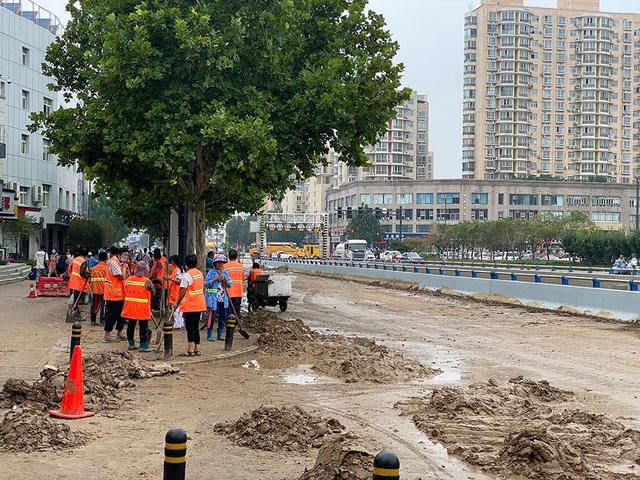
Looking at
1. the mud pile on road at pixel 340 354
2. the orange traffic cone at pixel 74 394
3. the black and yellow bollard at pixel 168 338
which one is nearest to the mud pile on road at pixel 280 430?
the orange traffic cone at pixel 74 394

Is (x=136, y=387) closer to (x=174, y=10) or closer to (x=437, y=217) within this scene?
(x=174, y=10)

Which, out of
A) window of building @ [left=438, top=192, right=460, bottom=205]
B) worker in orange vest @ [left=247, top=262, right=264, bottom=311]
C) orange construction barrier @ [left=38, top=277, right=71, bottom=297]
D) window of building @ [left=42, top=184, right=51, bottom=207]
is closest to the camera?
worker in orange vest @ [left=247, top=262, right=264, bottom=311]

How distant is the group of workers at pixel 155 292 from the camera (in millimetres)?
15516

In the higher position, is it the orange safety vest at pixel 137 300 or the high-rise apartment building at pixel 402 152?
the high-rise apartment building at pixel 402 152

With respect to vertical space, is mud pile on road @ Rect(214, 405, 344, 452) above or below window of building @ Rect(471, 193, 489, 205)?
below

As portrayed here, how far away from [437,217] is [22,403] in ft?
402

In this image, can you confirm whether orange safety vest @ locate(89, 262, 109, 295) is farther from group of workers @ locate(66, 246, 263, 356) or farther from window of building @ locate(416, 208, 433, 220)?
window of building @ locate(416, 208, 433, 220)

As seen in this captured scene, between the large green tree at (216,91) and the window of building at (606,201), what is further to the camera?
the window of building at (606,201)

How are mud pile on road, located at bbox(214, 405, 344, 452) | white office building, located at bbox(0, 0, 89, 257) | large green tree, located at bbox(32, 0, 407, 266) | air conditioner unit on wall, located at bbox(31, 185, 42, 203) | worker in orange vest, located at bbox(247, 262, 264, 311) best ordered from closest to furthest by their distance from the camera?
mud pile on road, located at bbox(214, 405, 344, 452) < large green tree, located at bbox(32, 0, 407, 266) < worker in orange vest, located at bbox(247, 262, 264, 311) < white office building, located at bbox(0, 0, 89, 257) < air conditioner unit on wall, located at bbox(31, 185, 42, 203)

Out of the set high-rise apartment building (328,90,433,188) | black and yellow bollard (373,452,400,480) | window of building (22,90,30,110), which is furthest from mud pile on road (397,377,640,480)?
high-rise apartment building (328,90,433,188)

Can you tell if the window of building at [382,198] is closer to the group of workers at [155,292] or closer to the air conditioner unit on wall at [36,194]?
the air conditioner unit on wall at [36,194]

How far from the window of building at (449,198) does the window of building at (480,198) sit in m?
2.42

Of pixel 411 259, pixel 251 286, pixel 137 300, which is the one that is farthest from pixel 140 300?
pixel 411 259

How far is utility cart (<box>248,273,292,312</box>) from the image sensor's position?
27.9m
